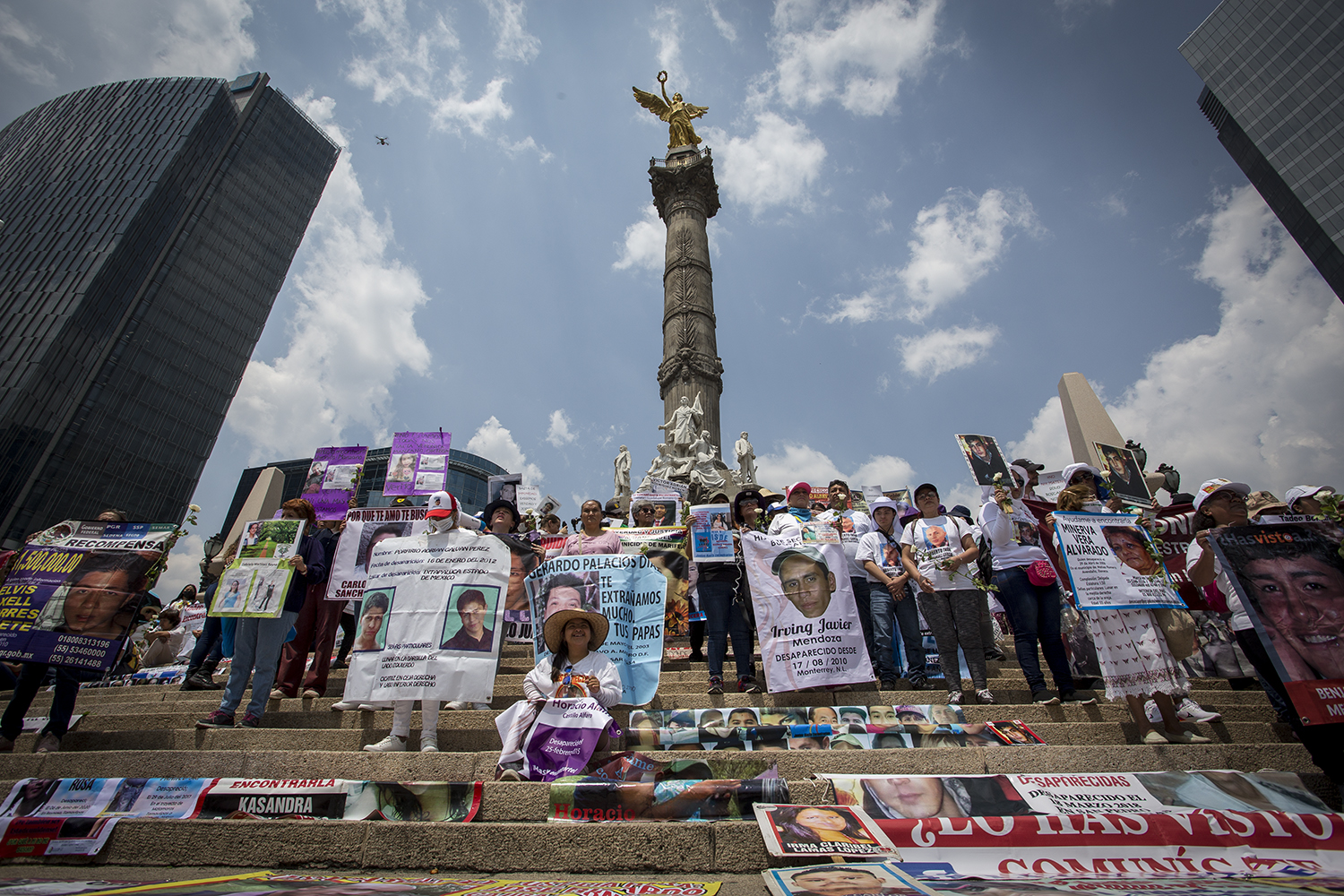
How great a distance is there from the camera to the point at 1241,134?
48656 millimetres

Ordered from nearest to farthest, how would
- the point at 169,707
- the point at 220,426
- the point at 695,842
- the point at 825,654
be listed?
1. the point at 695,842
2. the point at 825,654
3. the point at 169,707
4. the point at 220,426

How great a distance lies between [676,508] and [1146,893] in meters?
7.76

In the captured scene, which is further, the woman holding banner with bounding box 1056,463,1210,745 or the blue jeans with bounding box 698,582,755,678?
the blue jeans with bounding box 698,582,755,678

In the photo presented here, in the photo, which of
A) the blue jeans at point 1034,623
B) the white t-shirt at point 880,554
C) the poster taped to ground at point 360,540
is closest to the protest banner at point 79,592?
the poster taped to ground at point 360,540

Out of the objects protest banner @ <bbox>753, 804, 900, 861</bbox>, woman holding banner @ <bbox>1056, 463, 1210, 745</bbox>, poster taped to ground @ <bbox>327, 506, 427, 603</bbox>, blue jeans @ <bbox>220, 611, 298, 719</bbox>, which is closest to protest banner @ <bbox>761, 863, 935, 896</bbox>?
protest banner @ <bbox>753, 804, 900, 861</bbox>

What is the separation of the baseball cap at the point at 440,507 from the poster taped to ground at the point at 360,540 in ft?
1.90

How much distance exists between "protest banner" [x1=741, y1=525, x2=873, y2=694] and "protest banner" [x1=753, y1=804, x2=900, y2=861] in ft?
5.87

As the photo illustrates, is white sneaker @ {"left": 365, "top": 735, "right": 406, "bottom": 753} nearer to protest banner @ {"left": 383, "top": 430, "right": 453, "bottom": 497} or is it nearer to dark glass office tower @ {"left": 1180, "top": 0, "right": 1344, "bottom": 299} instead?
protest banner @ {"left": 383, "top": 430, "right": 453, "bottom": 497}

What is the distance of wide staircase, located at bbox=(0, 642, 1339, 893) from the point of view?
7.64ft

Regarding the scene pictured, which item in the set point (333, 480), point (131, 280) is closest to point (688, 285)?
point (333, 480)

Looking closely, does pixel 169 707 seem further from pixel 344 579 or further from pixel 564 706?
pixel 564 706

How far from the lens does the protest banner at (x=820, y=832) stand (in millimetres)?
2227

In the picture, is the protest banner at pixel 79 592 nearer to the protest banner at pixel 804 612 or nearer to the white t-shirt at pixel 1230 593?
the protest banner at pixel 804 612

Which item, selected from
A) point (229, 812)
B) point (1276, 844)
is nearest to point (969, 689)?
point (1276, 844)
